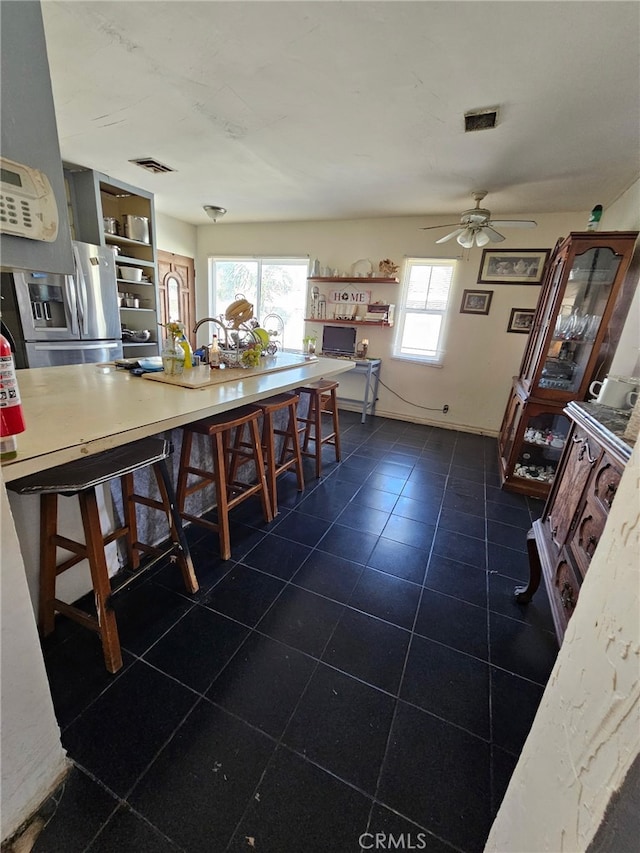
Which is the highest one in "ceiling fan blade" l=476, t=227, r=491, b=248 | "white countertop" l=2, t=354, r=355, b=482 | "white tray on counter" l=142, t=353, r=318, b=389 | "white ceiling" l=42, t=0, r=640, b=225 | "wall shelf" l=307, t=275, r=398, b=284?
"white ceiling" l=42, t=0, r=640, b=225

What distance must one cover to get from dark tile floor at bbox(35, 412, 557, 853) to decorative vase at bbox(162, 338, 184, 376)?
98 centimetres

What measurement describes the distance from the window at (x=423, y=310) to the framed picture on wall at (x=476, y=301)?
20 centimetres

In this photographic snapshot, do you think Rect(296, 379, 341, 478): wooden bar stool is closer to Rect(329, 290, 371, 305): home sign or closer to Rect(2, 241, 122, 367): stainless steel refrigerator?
Rect(329, 290, 371, 305): home sign

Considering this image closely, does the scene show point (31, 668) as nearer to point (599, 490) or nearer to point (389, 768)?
point (389, 768)

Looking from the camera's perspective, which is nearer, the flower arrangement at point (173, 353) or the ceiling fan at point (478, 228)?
the flower arrangement at point (173, 353)

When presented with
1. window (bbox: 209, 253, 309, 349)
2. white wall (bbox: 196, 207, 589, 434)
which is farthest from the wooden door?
white wall (bbox: 196, 207, 589, 434)

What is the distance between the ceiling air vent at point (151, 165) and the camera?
2982mm

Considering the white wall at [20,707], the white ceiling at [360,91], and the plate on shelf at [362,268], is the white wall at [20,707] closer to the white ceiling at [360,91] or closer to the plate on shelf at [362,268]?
the white ceiling at [360,91]

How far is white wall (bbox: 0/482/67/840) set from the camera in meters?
0.74

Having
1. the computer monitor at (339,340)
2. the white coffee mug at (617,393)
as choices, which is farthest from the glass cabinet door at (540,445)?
the computer monitor at (339,340)

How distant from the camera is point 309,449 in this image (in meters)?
3.36

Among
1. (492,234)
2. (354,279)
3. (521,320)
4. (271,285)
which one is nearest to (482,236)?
(492,234)

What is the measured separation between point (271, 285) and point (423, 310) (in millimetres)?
2337

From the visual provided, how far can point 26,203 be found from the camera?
889mm
